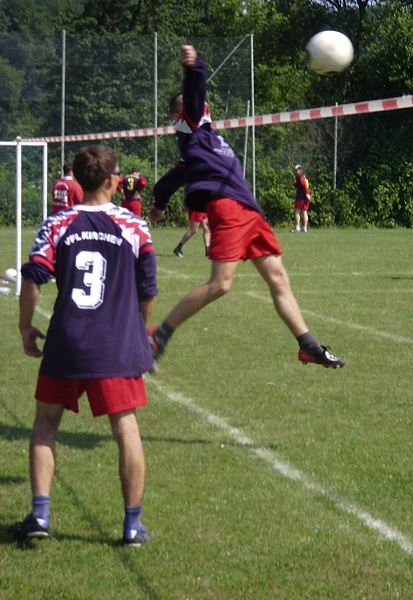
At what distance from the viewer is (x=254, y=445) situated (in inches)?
298

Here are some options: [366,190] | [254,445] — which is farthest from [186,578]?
[366,190]

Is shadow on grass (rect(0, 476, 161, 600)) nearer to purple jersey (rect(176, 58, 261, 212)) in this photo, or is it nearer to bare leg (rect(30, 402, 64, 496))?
bare leg (rect(30, 402, 64, 496))

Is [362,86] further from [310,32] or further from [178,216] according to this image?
[178,216]

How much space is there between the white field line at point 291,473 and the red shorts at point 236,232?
1126 millimetres

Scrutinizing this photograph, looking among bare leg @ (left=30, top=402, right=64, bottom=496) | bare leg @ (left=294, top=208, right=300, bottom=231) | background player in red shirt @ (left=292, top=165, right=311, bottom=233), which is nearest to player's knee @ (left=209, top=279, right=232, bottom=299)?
bare leg @ (left=30, top=402, right=64, bottom=496)

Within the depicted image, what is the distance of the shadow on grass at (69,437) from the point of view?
7.59m

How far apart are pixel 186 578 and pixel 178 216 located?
32059 millimetres

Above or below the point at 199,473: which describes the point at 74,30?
above

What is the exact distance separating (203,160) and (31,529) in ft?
10.2

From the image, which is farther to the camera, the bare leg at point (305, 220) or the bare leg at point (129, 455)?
the bare leg at point (305, 220)

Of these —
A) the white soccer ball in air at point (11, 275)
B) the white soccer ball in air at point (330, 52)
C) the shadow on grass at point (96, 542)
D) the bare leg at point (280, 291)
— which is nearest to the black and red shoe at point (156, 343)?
the bare leg at point (280, 291)

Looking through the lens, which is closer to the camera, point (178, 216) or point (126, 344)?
point (126, 344)

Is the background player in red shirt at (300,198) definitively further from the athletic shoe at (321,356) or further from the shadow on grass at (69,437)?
the shadow on grass at (69,437)

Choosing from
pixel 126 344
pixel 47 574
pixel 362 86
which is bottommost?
pixel 47 574
